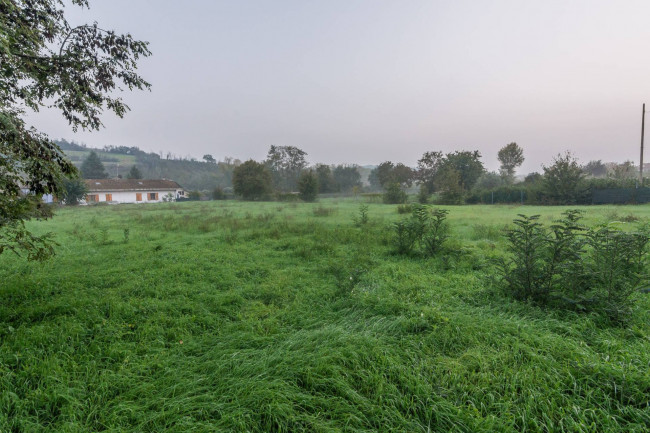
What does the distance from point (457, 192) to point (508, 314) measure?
29.2 m

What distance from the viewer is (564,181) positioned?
83.3 ft

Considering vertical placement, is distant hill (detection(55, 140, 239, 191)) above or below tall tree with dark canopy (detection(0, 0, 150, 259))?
above

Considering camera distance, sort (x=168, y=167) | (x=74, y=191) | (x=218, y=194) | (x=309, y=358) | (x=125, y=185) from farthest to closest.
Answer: (x=168, y=167), (x=125, y=185), (x=218, y=194), (x=74, y=191), (x=309, y=358)

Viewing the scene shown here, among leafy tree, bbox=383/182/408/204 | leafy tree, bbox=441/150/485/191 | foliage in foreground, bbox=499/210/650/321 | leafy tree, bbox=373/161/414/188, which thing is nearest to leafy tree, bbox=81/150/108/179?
leafy tree, bbox=373/161/414/188

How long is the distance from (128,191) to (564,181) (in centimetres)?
5922

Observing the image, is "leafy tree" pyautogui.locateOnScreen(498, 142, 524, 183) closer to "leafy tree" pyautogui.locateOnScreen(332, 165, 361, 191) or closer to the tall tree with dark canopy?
"leafy tree" pyautogui.locateOnScreen(332, 165, 361, 191)

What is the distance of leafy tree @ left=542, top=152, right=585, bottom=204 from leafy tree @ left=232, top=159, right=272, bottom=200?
32070 millimetres

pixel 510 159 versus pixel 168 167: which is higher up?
pixel 168 167

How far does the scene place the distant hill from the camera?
282 feet

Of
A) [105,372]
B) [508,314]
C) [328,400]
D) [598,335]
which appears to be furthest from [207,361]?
[598,335]

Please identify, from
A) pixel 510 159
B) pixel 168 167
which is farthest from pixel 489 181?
pixel 168 167

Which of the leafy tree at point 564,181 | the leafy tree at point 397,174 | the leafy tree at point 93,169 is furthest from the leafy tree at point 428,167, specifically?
the leafy tree at point 93,169

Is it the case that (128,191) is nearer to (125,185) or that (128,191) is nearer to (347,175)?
(125,185)

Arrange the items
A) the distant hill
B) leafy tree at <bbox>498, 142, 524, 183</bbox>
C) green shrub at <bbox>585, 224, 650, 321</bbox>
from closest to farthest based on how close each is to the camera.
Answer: green shrub at <bbox>585, 224, 650, 321</bbox> → leafy tree at <bbox>498, 142, 524, 183</bbox> → the distant hill
